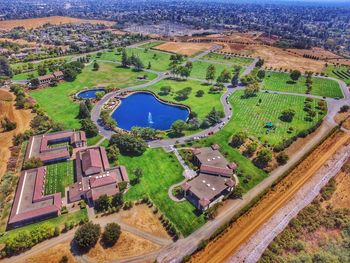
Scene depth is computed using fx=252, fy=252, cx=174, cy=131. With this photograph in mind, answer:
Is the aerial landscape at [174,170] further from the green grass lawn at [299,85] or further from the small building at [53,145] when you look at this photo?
the green grass lawn at [299,85]

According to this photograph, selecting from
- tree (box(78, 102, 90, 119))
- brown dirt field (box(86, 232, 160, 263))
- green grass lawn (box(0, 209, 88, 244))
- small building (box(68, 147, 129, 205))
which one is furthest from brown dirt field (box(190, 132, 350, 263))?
tree (box(78, 102, 90, 119))

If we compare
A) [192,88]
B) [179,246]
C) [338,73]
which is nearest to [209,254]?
[179,246]

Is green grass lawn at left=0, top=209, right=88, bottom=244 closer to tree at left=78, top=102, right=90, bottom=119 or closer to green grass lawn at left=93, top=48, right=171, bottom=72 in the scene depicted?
tree at left=78, top=102, right=90, bottom=119

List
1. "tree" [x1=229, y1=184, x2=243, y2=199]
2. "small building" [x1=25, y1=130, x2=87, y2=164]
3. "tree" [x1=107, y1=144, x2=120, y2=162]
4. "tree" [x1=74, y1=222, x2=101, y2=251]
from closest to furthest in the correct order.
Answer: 1. "tree" [x1=74, y1=222, x2=101, y2=251]
2. "tree" [x1=229, y1=184, x2=243, y2=199]
3. "small building" [x1=25, y1=130, x2=87, y2=164]
4. "tree" [x1=107, y1=144, x2=120, y2=162]

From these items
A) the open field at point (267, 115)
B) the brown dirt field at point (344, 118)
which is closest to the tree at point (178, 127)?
the open field at point (267, 115)

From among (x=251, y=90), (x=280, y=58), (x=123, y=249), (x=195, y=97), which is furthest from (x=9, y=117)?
(x=280, y=58)

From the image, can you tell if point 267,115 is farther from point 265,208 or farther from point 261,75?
point 265,208

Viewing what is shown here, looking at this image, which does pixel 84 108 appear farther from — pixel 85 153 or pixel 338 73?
pixel 338 73
